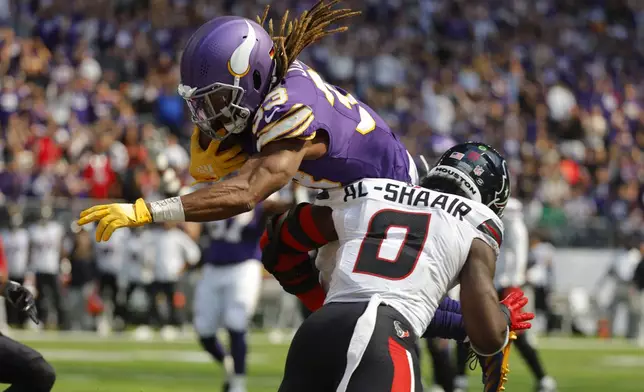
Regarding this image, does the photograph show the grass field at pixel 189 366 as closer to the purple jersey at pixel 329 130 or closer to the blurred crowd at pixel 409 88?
the blurred crowd at pixel 409 88

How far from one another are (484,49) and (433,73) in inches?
69.7

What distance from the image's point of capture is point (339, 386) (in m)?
3.60

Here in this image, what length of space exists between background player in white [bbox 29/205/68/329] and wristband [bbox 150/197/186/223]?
12.6 m

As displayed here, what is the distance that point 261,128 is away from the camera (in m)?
4.01

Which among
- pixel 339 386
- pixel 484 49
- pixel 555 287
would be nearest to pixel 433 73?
pixel 484 49

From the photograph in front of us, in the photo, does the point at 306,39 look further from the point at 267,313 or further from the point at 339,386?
the point at 267,313

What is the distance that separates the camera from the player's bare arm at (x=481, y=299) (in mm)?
3795

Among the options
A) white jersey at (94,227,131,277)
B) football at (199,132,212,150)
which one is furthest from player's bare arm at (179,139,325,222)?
white jersey at (94,227,131,277)

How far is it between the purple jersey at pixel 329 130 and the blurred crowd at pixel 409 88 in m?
10.1

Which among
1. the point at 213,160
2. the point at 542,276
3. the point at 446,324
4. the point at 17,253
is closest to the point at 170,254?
the point at 17,253

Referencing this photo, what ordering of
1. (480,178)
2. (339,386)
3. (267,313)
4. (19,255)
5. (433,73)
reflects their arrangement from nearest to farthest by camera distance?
1. (339,386)
2. (480,178)
3. (19,255)
4. (267,313)
5. (433,73)

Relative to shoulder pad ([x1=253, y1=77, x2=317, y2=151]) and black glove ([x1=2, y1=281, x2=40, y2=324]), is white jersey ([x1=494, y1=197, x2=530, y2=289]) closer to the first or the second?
black glove ([x1=2, y1=281, x2=40, y2=324])

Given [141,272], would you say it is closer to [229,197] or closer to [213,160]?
[213,160]

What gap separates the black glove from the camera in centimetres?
521
